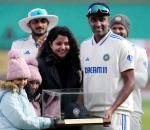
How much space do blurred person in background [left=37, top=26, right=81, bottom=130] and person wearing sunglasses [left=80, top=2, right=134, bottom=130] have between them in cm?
14

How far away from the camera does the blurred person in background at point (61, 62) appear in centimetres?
588

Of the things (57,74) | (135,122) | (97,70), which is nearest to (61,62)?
(57,74)

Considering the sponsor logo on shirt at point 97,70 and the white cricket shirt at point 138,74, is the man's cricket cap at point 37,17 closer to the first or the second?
the white cricket shirt at point 138,74

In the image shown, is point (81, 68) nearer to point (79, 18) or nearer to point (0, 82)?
point (0, 82)

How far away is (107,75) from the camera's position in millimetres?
5773

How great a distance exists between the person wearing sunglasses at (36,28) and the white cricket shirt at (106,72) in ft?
5.28

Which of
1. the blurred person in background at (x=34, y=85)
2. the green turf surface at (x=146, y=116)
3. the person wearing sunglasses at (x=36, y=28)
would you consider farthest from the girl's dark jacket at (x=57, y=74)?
the green turf surface at (x=146, y=116)

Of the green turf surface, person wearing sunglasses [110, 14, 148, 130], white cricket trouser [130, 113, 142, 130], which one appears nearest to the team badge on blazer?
person wearing sunglasses [110, 14, 148, 130]

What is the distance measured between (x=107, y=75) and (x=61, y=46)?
0.49 metres

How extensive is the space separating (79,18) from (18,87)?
21.2 m

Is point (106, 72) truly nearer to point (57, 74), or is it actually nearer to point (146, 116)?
point (57, 74)

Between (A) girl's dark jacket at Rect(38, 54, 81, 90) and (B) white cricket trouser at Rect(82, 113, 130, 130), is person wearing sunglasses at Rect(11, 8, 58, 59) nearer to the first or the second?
(A) girl's dark jacket at Rect(38, 54, 81, 90)

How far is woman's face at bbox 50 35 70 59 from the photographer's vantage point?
5.95 metres

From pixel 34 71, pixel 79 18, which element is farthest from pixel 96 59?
pixel 79 18
